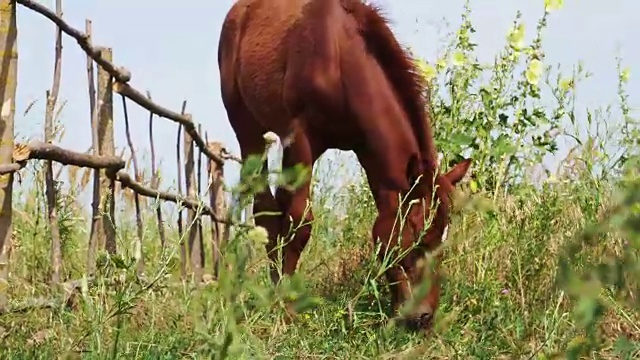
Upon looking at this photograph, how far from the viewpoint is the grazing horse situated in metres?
4.85

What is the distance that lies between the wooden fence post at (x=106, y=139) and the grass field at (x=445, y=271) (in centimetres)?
13

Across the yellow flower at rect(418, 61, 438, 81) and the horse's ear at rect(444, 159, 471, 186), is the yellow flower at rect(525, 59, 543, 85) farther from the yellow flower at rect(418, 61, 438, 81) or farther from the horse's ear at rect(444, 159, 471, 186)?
the horse's ear at rect(444, 159, 471, 186)

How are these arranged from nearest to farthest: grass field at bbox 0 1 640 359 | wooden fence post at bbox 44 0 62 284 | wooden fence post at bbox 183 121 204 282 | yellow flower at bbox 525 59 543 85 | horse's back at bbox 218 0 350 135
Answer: grass field at bbox 0 1 640 359, wooden fence post at bbox 44 0 62 284, horse's back at bbox 218 0 350 135, yellow flower at bbox 525 59 543 85, wooden fence post at bbox 183 121 204 282

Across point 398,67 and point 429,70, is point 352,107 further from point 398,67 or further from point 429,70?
point 429,70

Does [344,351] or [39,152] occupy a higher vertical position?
[39,152]

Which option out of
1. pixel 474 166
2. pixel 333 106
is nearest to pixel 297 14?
pixel 333 106

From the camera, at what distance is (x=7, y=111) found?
152 inches

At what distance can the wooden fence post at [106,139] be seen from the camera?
16.4 feet

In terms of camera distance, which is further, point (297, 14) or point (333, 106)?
point (297, 14)

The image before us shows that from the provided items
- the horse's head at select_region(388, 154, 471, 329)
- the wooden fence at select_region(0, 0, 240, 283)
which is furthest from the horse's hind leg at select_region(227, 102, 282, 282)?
the horse's head at select_region(388, 154, 471, 329)

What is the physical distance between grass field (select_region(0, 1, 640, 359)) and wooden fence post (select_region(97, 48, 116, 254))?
13 cm

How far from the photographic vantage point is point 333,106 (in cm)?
518

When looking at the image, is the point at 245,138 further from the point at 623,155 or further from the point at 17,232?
the point at 623,155

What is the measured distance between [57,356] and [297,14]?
311 centimetres
